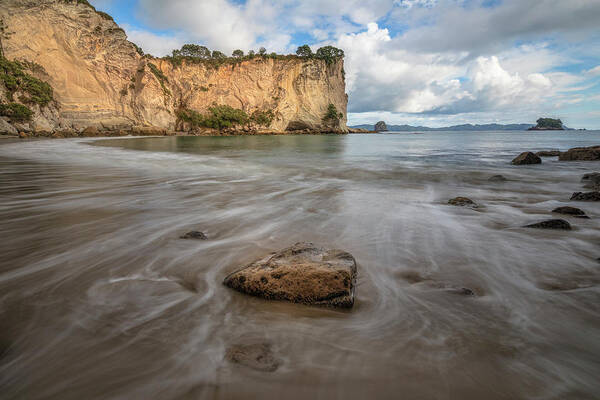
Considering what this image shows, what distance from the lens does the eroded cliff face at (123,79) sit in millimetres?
30984

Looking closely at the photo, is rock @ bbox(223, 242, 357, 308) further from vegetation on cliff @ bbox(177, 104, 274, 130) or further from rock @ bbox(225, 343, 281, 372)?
vegetation on cliff @ bbox(177, 104, 274, 130)

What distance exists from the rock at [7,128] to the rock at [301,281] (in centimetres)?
3410

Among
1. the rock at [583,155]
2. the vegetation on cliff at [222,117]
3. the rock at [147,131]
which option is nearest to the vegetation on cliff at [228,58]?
the vegetation on cliff at [222,117]

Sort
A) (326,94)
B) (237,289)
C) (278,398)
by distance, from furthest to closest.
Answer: (326,94), (237,289), (278,398)

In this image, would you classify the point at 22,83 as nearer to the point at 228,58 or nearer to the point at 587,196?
the point at 228,58

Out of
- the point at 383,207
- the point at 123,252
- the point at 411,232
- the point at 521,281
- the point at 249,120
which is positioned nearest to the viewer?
the point at 521,281

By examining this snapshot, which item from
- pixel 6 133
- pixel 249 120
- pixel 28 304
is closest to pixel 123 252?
pixel 28 304

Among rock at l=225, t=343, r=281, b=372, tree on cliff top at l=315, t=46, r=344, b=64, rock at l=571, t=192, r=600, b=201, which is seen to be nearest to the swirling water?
rock at l=225, t=343, r=281, b=372

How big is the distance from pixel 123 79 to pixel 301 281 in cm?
4833

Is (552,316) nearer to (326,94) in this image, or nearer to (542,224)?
(542,224)

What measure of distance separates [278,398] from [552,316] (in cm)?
167

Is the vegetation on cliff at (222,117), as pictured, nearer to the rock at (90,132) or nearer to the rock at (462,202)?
the rock at (90,132)

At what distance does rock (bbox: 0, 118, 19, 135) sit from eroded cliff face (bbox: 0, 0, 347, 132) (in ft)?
10.2

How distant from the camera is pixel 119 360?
4.09ft
